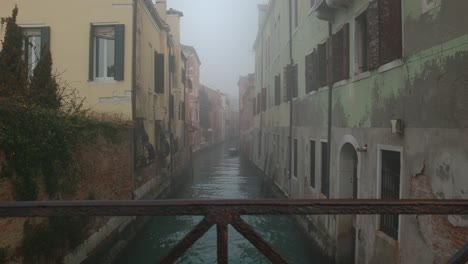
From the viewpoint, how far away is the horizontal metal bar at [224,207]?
4.82 ft

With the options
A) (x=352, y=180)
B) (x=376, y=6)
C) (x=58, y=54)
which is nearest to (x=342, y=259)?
(x=352, y=180)

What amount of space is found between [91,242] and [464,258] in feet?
25.5

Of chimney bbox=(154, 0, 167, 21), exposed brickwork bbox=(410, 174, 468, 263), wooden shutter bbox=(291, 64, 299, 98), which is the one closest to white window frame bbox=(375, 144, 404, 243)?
exposed brickwork bbox=(410, 174, 468, 263)

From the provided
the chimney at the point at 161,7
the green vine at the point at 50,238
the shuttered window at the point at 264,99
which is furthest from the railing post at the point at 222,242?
the shuttered window at the point at 264,99

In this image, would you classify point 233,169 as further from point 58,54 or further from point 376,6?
point 376,6

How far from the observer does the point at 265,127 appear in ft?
74.8

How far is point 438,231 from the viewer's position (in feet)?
15.0

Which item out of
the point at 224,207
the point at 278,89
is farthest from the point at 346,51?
the point at 278,89

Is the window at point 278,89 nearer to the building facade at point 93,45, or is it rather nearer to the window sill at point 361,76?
the building facade at point 93,45

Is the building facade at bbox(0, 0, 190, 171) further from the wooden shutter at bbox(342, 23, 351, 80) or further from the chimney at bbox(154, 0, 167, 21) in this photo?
the chimney at bbox(154, 0, 167, 21)

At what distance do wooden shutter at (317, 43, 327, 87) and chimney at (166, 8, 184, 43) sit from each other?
50.2 ft

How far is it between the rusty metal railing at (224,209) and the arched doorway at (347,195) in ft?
21.9

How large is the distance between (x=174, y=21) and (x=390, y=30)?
20.5m

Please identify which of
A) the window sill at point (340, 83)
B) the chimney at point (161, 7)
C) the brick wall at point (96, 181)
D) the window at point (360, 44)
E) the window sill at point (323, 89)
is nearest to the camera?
the brick wall at point (96, 181)
